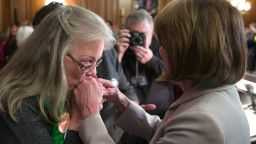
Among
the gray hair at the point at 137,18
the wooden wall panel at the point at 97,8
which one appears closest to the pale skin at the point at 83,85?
the gray hair at the point at 137,18

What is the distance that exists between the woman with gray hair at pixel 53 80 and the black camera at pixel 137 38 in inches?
41.0

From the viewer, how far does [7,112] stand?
43.4 inches

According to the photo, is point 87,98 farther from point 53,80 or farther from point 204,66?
point 204,66

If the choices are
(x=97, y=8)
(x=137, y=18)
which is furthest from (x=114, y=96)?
(x=97, y=8)

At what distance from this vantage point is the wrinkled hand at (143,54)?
233cm

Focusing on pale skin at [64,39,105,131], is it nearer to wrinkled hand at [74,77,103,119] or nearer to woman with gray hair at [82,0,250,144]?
wrinkled hand at [74,77,103,119]

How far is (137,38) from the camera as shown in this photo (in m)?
2.39

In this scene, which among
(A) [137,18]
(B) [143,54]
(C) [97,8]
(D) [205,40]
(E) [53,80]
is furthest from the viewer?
(C) [97,8]

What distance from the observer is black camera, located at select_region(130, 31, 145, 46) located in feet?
7.81

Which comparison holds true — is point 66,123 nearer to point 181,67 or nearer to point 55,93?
point 55,93

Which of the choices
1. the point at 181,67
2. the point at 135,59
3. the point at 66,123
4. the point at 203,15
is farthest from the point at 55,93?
the point at 135,59

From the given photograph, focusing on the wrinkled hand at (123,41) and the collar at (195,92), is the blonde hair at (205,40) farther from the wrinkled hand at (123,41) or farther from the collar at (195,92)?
the wrinkled hand at (123,41)

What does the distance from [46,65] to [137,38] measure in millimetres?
1242

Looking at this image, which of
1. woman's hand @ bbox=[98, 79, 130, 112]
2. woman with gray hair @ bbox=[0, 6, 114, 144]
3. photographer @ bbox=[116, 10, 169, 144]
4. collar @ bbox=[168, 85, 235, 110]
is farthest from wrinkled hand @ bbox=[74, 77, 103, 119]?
photographer @ bbox=[116, 10, 169, 144]
